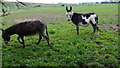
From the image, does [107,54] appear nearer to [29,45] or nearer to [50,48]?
[50,48]

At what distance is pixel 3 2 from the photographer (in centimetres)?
483

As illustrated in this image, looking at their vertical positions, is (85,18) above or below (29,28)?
above

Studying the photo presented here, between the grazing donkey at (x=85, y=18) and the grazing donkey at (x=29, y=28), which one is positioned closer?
the grazing donkey at (x=29, y=28)

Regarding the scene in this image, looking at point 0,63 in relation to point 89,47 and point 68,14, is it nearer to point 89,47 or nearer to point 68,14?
point 89,47

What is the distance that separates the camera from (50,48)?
868cm

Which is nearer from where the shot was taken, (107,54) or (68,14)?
(107,54)

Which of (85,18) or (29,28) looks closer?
(29,28)

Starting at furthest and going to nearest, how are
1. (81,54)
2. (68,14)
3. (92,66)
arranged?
(68,14), (81,54), (92,66)

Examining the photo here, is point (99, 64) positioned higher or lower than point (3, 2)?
lower

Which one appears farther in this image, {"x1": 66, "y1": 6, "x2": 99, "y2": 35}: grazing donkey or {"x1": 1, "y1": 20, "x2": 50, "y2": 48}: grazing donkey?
{"x1": 66, "y1": 6, "x2": 99, "y2": 35}: grazing donkey

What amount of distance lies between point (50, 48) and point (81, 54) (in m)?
1.95

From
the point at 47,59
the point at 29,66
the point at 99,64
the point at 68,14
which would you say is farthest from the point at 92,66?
the point at 68,14

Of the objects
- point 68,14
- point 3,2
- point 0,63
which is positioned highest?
point 3,2

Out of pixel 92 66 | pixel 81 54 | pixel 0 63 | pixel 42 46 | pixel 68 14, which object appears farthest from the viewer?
pixel 68 14
